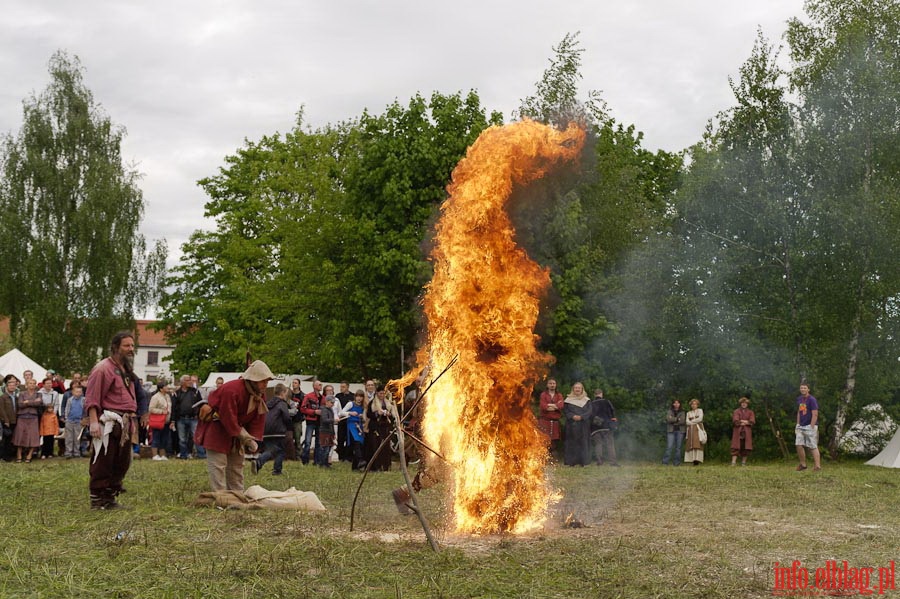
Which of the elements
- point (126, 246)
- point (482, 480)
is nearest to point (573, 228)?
point (482, 480)

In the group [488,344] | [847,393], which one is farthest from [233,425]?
[847,393]

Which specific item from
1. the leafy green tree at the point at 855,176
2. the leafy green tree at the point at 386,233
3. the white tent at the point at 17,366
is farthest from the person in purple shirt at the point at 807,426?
the white tent at the point at 17,366

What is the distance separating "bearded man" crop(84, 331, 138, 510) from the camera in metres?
10.1

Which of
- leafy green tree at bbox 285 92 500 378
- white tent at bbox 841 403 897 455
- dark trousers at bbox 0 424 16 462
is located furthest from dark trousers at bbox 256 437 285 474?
white tent at bbox 841 403 897 455

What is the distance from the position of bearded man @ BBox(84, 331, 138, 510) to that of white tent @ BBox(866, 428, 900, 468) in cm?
1807

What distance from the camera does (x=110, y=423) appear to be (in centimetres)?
1009

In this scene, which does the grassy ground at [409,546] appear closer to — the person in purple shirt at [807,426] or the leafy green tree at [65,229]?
the person in purple shirt at [807,426]

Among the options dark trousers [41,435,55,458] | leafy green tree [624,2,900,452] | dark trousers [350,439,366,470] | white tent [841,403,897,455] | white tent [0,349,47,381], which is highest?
leafy green tree [624,2,900,452]

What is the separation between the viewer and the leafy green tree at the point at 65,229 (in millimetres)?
37406

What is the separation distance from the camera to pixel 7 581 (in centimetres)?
631

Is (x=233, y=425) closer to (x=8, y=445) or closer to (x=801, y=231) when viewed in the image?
(x=8, y=445)

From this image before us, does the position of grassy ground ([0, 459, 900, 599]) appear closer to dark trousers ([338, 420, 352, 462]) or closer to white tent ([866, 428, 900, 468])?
dark trousers ([338, 420, 352, 462])

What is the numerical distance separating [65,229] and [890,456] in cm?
3324

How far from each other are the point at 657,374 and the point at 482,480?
53.9ft
